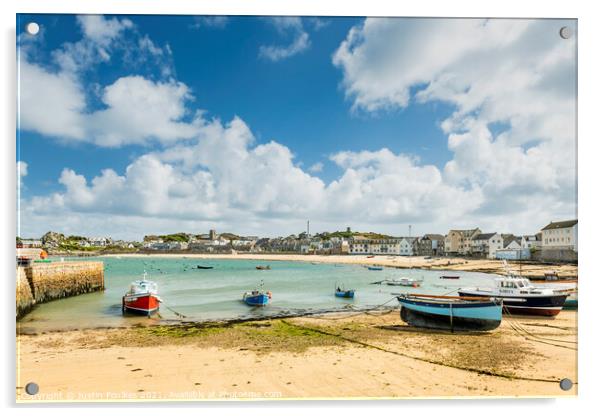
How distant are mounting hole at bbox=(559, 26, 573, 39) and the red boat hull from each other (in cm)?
885

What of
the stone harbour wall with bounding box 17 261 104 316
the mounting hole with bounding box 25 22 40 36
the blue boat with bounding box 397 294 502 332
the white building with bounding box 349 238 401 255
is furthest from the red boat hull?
the white building with bounding box 349 238 401 255

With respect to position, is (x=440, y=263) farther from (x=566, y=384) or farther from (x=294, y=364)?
(x=294, y=364)

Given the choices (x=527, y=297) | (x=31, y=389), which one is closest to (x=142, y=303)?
(x=31, y=389)

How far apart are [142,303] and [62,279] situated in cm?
430

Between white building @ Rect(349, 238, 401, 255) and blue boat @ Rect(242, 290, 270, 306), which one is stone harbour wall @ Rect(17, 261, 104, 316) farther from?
white building @ Rect(349, 238, 401, 255)

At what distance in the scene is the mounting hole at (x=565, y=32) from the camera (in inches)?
159

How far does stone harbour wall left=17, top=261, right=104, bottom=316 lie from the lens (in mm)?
7937

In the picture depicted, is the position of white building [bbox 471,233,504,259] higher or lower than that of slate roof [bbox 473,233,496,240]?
lower

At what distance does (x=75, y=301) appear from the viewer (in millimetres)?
10523

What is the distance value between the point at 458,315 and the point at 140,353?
195 inches

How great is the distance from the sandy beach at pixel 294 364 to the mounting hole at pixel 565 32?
347 centimetres

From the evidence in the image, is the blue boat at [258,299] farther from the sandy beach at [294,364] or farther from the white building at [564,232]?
the white building at [564,232]

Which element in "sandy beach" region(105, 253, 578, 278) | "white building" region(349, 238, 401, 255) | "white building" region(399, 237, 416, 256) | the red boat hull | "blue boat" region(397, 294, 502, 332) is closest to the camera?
"blue boat" region(397, 294, 502, 332)

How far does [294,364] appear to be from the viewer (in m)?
4.41
